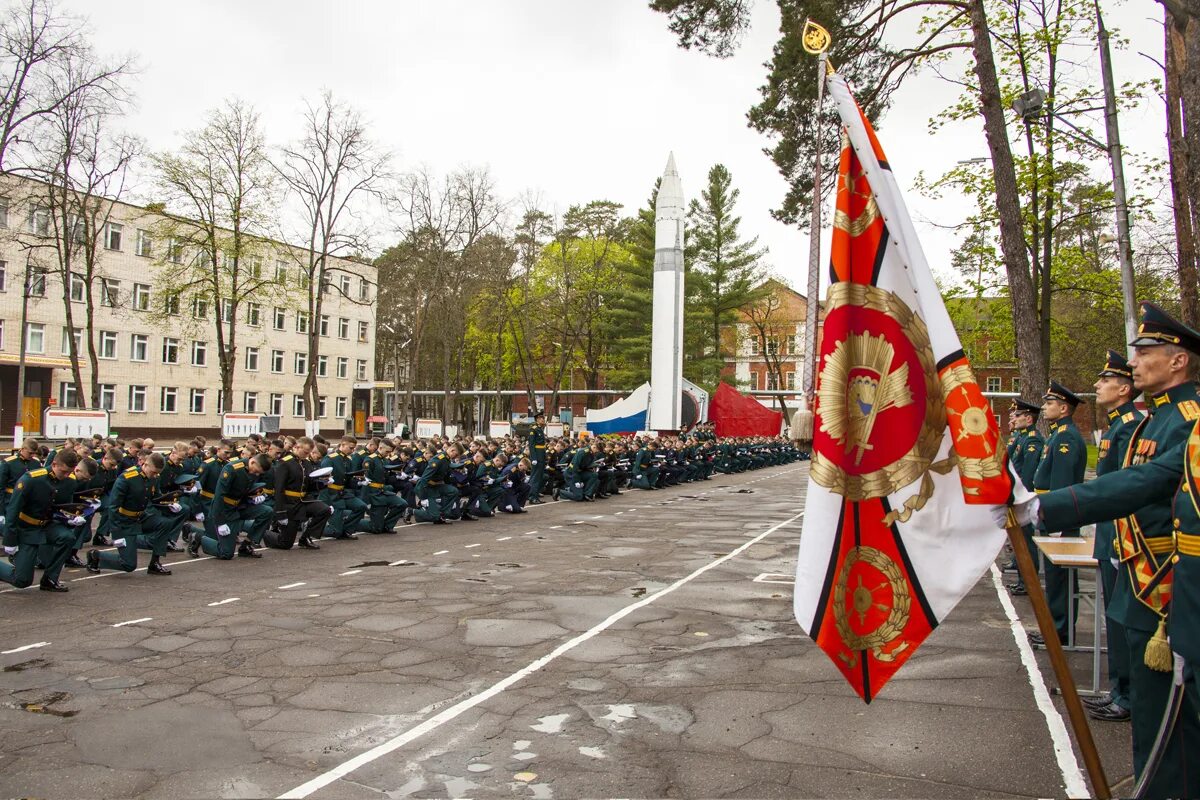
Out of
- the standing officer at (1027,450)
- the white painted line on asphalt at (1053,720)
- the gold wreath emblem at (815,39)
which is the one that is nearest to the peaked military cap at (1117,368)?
the white painted line on asphalt at (1053,720)

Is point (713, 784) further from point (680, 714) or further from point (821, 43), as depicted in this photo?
point (821, 43)

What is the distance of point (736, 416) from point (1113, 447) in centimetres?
5343

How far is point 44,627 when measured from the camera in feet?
26.6

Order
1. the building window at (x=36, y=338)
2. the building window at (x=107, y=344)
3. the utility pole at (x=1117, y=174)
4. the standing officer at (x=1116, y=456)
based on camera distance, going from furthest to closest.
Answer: the building window at (x=107, y=344) < the building window at (x=36, y=338) < the utility pole at (x=1117, y=174) < the standing officer at (x=1116, y=456)

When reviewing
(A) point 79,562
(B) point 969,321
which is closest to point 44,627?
(A) point 79,562

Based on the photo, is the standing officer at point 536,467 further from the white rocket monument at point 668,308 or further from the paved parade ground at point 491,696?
the white rocket monument at point 668,308

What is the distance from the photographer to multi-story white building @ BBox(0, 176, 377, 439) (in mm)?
39000

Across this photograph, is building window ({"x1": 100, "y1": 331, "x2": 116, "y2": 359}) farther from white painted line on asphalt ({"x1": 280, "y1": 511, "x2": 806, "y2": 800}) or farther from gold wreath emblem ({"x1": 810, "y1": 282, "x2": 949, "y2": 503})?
gold wreath emblem ({"x1": 810, "y1": 282, "x2": 949, "y2": 503})

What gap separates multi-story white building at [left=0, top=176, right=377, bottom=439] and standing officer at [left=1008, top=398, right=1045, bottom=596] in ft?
91.8

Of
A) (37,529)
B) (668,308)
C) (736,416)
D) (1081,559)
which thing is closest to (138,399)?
(668,308)

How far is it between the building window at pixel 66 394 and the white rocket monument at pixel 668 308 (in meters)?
31.5

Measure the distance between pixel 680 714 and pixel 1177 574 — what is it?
322cm

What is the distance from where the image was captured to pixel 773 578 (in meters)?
11.3

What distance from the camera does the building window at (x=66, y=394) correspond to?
46000mm
